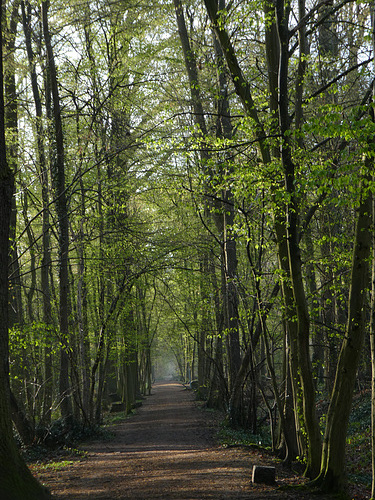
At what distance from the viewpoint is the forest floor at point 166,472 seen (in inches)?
271

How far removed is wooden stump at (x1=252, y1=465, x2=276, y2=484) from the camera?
726cm

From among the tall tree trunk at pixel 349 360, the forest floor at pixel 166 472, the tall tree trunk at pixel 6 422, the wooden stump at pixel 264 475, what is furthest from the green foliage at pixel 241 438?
the tall tree trunk at pixel 6 422

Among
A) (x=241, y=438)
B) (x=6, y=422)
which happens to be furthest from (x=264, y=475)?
(x=241, y=438)

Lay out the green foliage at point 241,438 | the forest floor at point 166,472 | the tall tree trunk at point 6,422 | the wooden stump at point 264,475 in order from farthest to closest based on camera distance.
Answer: the green foliage at point 241,438
the wooden stump at point 264,475
the forest floor at point 166,472
the tall tree trunk at point 6,422

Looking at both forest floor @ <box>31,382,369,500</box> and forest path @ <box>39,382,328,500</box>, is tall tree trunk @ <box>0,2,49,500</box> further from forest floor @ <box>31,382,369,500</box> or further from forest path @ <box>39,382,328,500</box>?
forest path @ <box>39,382,328,500</box>

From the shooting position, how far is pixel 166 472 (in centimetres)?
855

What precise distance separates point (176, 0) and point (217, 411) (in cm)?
1482

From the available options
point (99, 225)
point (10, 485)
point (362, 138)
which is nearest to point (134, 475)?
point (10, 485)

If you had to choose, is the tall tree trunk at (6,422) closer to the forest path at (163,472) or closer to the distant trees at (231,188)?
the distant trees at (231,188)

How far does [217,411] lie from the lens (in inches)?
727

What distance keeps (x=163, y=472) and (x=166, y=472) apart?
6 centimetres

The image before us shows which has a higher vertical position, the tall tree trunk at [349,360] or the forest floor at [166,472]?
the tall tree trunk at [349,360]

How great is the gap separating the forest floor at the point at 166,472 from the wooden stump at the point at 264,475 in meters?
0.09

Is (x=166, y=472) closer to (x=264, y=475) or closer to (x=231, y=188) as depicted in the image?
(x=264, y=475)
